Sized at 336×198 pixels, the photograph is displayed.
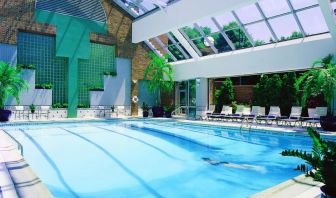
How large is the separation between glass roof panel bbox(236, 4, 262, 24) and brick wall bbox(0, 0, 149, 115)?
8452 millimetres

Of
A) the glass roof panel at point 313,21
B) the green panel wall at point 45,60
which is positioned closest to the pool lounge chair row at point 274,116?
the glass roof panel at point 313,21

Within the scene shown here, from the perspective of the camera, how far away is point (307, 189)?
13.4 ft

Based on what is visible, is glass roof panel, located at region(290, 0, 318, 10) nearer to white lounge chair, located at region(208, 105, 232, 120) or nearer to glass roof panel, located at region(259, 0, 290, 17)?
glass roof panel, located at region(259, 0, 290, 17)

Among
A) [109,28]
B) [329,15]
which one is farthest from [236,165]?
[109,28]

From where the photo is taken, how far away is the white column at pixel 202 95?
1825cm

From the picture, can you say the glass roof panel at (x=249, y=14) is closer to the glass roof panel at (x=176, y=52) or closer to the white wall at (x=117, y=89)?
the glass roof panel at (x=176, y=52)

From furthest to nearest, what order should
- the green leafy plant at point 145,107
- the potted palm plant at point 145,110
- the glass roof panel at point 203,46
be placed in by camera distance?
1. the green leafy plant at point 145,107
2. the potted palm plant at point 145,110
3. the glass roof panel at point 203,46

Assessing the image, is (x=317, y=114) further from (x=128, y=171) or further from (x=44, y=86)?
(x=44, y=86)

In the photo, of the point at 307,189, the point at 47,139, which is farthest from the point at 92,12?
the point at 307,189

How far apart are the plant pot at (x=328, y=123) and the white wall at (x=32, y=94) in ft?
45.4

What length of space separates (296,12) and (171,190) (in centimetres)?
1016

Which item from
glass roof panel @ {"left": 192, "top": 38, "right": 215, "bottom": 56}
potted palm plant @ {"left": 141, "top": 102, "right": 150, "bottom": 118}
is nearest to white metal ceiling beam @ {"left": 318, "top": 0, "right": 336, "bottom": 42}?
glass roof panel @ {"left": 192, "top": 38, "right": 215, "bottom": 56}

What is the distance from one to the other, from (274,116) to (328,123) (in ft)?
9.75

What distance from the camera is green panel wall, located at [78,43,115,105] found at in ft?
60.3
